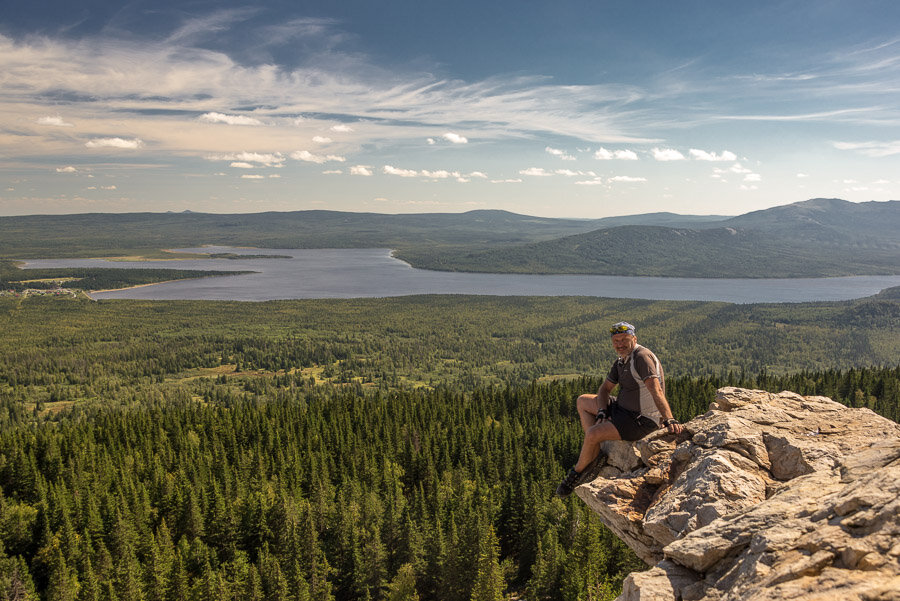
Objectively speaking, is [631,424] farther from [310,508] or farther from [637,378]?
[310,508]

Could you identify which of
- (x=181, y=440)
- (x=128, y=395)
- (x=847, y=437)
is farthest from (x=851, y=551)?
(x=128, y=395)

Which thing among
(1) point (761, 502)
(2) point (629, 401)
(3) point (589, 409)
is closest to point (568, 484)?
(3) point (589, 409)

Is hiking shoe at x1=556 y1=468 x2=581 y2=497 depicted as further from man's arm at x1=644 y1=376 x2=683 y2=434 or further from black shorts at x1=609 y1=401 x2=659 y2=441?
man's arm at x1=644 y1=376 x2=683 y2=434

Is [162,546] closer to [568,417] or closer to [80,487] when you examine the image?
[80,487]

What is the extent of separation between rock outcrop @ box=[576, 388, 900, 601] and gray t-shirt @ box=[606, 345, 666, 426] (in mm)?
1550

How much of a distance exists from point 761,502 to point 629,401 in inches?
211

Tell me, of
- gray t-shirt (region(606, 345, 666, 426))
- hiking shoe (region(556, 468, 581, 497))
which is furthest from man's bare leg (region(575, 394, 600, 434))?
hiking shoe (region(556, 468, 581, 497))

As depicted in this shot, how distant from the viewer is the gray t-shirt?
18.3 metres

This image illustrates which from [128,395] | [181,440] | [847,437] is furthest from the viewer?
[128,395]

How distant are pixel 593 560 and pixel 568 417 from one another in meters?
67.4

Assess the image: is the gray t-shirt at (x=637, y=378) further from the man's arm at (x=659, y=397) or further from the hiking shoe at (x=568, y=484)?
the hiking shoe at (x=568, y=484)

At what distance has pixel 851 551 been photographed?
1111 cm

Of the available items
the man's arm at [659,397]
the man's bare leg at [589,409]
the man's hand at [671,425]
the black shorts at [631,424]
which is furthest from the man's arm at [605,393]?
the man's hand at [671,425]

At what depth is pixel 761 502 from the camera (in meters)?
14.9
